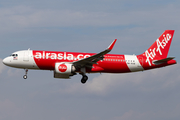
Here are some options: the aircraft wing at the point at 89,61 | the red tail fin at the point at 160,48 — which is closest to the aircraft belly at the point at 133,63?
the red tail fin at the point at 160,48

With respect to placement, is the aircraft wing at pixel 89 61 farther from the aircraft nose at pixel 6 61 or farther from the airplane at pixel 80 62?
the aircraft nose at pixel 6 61

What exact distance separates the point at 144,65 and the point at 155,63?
1693 millimetres

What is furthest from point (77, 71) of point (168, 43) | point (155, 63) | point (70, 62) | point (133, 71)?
point (168, 43)

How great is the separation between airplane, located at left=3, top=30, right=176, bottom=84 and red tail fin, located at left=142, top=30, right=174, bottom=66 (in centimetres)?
16

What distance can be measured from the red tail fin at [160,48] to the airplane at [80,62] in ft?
0.52

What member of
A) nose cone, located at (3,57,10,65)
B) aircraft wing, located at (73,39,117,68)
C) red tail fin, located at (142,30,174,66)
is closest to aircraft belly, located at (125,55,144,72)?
red tail fin, located at (142,30,174,66)

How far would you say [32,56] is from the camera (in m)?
49.1

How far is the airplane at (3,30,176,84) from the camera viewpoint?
48.6 m

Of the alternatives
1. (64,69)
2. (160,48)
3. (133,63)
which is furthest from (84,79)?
(160,48)

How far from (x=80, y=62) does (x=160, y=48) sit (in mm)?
13888

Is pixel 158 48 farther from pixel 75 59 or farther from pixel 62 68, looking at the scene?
pixel 62 68

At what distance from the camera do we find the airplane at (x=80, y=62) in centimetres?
4856

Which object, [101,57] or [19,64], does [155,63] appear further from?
[19,64]

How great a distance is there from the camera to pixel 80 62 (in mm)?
48281
